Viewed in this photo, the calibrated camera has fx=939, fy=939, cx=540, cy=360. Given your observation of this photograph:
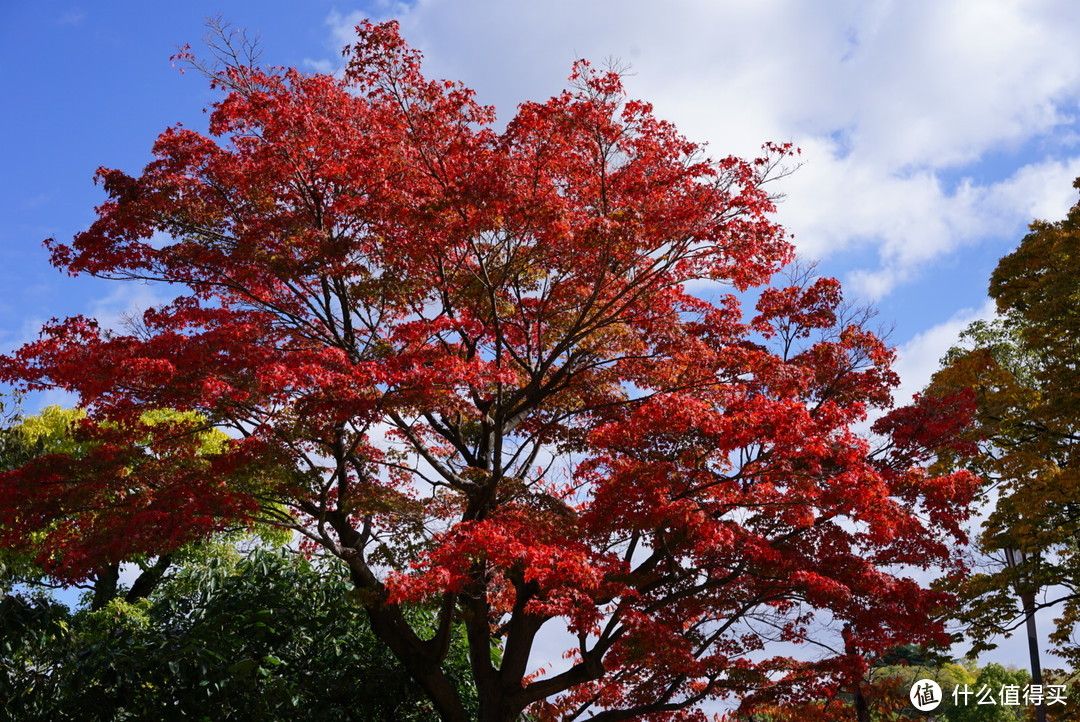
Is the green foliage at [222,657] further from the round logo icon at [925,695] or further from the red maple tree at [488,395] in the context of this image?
the round logo icon at [925,695]

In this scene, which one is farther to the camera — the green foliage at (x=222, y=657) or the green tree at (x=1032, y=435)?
the green tree at (x=1032, y=435)

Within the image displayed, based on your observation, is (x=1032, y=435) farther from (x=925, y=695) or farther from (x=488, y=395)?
(x=488, y=395)

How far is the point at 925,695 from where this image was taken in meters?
14.1

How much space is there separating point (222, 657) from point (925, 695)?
1010 cm

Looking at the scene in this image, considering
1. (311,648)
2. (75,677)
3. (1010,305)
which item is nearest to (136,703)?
(75,677)

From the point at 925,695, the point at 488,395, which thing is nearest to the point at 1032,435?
the point at 925,695

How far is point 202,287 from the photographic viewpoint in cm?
1177

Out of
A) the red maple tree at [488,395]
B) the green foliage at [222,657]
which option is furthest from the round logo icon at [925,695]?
the green foliage at [222,657]

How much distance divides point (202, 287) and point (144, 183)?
1.41m

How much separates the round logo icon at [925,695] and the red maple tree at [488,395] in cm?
115

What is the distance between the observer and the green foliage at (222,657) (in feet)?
35.4

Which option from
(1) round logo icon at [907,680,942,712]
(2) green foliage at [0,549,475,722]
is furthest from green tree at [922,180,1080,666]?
(2) green foliage at [0,549,475,722]

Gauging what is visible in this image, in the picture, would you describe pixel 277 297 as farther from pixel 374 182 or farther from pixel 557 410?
pixel 557 410

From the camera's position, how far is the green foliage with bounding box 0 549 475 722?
35.4 feet
